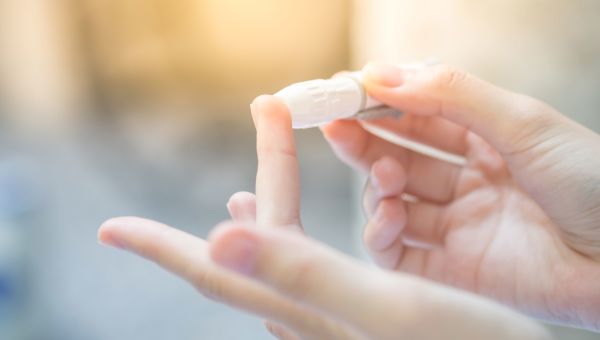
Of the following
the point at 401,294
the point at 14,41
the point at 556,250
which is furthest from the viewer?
the point at 14,41

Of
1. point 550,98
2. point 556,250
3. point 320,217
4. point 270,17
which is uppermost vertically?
point 270,17

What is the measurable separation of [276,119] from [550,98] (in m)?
0.47

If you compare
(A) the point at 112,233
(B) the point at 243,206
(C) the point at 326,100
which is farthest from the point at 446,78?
(A) the point at 112,233

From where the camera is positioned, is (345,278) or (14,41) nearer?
(345,278)

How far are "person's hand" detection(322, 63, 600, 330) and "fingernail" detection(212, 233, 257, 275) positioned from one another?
322 millimetres

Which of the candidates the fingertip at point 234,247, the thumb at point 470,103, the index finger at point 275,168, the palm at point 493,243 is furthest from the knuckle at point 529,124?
the fingertip at point 234,247

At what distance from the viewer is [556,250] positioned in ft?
1.82

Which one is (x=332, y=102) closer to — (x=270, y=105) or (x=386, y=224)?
(x=270, y=105)

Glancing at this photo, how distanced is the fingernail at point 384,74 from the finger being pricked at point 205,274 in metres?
0.28

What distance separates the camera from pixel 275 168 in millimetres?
404

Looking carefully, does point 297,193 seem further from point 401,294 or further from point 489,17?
point 489,17

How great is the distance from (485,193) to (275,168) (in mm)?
332

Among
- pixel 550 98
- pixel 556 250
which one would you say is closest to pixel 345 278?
pixel 556 250

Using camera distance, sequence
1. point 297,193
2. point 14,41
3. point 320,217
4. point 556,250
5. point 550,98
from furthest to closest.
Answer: point 320,217, point 14,41, point 550,98, point 556,250, point 297,193
